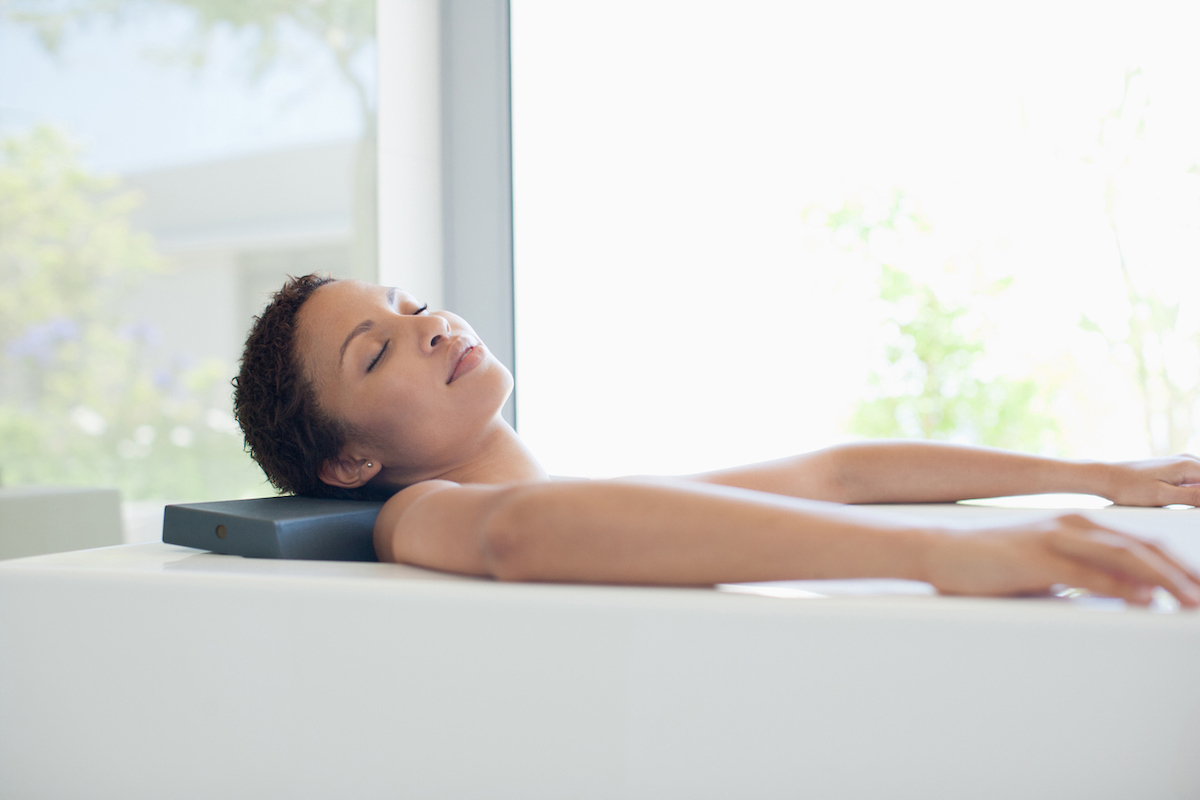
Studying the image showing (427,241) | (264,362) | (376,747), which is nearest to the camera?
(376,747)

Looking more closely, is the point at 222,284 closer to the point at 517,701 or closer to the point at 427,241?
the point at 427,241

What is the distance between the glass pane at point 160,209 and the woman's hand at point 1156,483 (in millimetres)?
1695

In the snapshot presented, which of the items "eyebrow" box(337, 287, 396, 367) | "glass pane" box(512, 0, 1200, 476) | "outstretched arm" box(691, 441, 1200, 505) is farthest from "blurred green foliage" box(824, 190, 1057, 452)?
"eyebrow" box(337, 287, 396, 367)

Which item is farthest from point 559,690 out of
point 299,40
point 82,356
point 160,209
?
point 299,40

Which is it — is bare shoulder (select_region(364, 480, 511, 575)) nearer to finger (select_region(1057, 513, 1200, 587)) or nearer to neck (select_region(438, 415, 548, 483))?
neck (select_region(438, 415, 548, 483))

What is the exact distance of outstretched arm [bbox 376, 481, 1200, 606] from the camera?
53 centimetres

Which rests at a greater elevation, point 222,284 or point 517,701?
point 222,284

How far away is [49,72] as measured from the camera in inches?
57.6

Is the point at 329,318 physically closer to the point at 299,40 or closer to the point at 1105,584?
the point at 1105,584

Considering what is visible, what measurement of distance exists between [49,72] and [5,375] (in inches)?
21.3

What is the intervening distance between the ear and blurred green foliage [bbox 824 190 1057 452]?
58.1 inches

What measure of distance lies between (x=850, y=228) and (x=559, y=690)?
1.84 metres

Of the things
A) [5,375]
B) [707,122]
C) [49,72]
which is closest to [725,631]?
[5,375]

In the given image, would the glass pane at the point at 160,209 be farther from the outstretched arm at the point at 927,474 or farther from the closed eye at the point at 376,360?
the outstretched arm at the point at 927,474
